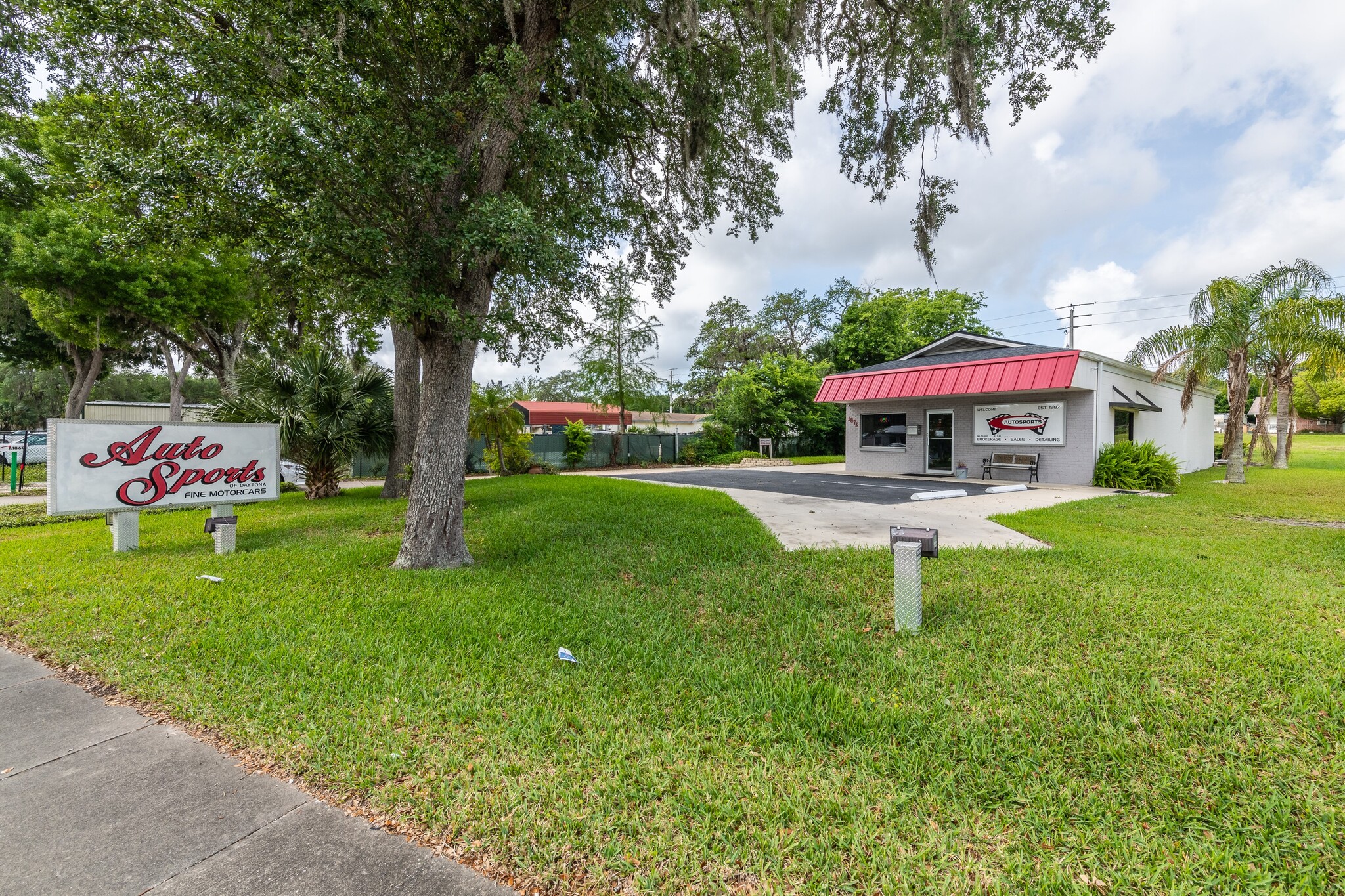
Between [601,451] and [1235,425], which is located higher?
[1235,425]

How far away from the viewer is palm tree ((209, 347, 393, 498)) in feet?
31.4

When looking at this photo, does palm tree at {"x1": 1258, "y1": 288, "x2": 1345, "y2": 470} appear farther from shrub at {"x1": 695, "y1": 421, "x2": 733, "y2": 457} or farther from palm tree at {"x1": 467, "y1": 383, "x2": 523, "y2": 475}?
palm tree at {"x1": 467, "y1": 383, "x2": 523, "y2": 475}

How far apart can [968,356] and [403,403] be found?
550 inches

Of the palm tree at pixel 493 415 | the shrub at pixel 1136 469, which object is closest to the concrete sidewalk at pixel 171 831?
the palm tree at pixel 493 415

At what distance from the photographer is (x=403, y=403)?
34.0 feet

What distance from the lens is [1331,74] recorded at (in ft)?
24.9

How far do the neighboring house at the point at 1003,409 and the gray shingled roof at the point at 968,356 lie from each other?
0.16 feet

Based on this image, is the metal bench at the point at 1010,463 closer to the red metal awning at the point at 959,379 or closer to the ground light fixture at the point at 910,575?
the red metal awning at the point at 959,379

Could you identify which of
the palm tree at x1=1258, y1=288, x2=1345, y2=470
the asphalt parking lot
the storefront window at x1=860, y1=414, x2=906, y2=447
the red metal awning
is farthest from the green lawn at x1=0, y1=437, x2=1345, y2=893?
the palm tree at x1=1258, y1=288, x2=1345, y2=470

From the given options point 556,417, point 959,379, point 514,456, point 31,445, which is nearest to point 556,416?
point 556,417

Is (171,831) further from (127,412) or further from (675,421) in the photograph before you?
(675,421)

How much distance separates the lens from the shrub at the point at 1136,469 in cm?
1160

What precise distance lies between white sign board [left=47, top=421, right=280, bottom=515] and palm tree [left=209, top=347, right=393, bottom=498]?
2891mm

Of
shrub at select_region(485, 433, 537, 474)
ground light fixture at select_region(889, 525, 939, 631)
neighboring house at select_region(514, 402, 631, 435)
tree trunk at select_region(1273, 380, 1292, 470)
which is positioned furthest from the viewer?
neighboring house at select_region(514, 402, 631, 435)
